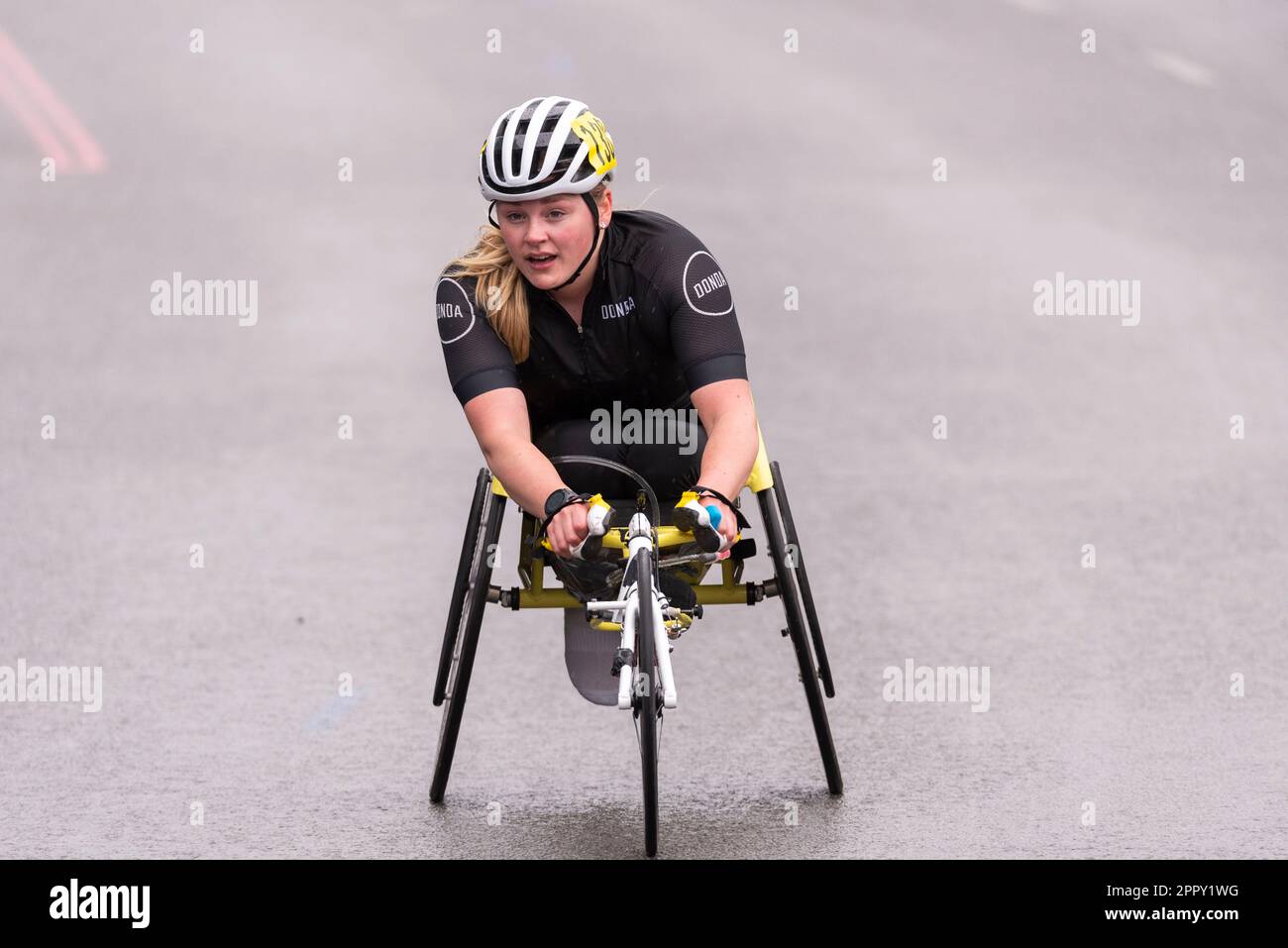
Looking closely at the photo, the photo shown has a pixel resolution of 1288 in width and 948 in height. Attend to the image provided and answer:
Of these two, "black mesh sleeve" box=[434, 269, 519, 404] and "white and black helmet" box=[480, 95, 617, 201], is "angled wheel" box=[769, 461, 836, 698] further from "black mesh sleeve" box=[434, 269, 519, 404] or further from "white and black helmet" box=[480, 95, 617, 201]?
"white and black helmet" box=[480, 95, 617, 201]

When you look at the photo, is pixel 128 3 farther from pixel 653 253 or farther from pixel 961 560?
pixel 653 253

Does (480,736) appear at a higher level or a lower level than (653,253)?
lower

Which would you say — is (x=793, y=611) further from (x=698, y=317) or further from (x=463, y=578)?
(x=463, y=578)

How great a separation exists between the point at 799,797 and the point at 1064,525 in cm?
351

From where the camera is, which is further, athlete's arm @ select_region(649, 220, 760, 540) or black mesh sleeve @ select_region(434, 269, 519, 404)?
black mesh sleeve @ select_region(434, 269, 519, 404)

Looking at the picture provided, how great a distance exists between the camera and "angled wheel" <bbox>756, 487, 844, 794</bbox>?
17.0 ft

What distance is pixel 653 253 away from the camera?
5246 millimetres

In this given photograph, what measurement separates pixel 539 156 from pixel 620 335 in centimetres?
51

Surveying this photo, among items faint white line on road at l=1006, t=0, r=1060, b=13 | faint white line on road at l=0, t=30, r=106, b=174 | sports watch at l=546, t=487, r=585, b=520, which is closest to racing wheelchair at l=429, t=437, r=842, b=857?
sports watch at l=546, t=487, r=585, b=520

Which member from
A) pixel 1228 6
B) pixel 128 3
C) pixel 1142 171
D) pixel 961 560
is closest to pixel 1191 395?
pixel 961 560

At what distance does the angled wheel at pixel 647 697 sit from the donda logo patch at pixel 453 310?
845 millimetres

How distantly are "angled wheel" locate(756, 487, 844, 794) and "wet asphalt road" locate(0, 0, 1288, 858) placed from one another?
255mm

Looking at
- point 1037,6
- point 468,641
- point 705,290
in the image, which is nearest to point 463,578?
point 468,641

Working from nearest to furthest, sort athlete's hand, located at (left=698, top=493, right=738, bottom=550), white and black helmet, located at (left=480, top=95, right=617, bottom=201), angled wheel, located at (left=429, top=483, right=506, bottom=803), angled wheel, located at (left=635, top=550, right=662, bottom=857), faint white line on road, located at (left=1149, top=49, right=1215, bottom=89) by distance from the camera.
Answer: angled wheel, located at (left=635, top=550, right=662, bottom=857), athlete's hand, located at (left=698, top=493, right=738, bottom=550), white and black helmet, located at (left=480, top=95, right=617, bottom=201), angled wheel, located at (left=429, top=483, right=506, bottom=803), faint white line on road, located at (left=1149, top=49, right=1215, bottom=89)
